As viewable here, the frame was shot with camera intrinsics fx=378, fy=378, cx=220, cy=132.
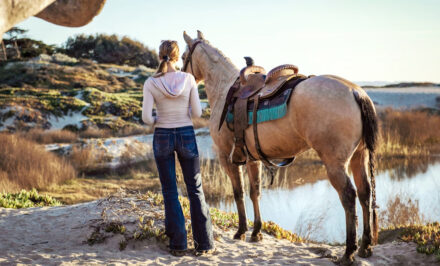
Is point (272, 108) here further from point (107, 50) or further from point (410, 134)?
point (107, 50)

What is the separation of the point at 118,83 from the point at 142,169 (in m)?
14.4

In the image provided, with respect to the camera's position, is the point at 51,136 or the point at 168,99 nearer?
the point at 168,99

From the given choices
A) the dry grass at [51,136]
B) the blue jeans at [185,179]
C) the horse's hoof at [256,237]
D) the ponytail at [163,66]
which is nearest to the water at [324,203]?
the horse's hoof at [256,237]

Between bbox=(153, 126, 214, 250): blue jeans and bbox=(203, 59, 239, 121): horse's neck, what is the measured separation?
0.92 m

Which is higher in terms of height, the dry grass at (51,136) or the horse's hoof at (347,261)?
the dry grass at (51,136)

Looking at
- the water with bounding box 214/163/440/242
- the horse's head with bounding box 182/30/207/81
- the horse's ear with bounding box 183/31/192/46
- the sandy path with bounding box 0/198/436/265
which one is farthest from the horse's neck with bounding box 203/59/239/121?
the water with bounding box 214/163/440/242

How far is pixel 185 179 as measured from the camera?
147 inches

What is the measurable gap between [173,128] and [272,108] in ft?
3.23

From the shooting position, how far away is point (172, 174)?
12.1 ft

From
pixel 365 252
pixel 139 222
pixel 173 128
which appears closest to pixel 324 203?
pixel 365 252

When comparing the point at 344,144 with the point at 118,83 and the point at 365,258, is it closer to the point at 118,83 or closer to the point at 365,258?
the point at 365,258

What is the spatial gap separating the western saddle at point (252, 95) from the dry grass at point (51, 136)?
10.2m

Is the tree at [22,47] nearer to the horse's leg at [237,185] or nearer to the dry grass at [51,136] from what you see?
the dry grass at [51,136]

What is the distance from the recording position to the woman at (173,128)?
3.58 metres
